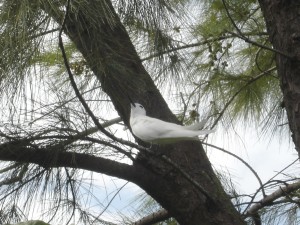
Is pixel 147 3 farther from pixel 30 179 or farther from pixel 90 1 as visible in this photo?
pixel 30 179

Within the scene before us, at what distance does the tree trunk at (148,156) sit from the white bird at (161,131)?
58mm

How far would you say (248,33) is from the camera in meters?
1.70

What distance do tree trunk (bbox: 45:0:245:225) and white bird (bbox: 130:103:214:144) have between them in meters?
0.06

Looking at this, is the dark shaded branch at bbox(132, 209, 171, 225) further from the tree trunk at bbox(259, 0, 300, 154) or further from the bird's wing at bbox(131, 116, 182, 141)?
the tree trunk at bbox(259, 0, 300, 154)

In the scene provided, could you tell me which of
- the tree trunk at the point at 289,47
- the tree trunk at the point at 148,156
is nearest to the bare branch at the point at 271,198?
the tree trunk at the point at 148,156

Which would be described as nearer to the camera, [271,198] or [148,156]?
[148,156]

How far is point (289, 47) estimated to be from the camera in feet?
3.68

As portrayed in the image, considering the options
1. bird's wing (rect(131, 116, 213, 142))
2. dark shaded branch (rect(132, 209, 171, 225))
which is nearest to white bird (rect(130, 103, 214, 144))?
bird's wing (rect(131, 116, 213, 142))

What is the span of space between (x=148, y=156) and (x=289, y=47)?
28cm

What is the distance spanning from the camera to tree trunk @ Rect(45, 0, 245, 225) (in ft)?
3.92

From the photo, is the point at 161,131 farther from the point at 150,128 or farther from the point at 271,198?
the point at 271,198

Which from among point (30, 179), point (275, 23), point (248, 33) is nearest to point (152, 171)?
point (30, 179)

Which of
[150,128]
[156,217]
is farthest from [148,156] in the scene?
[156,217]

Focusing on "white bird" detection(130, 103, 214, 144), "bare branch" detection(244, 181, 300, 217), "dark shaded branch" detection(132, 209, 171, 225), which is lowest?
"bare branch" detection(244, 181, 300, 217)
